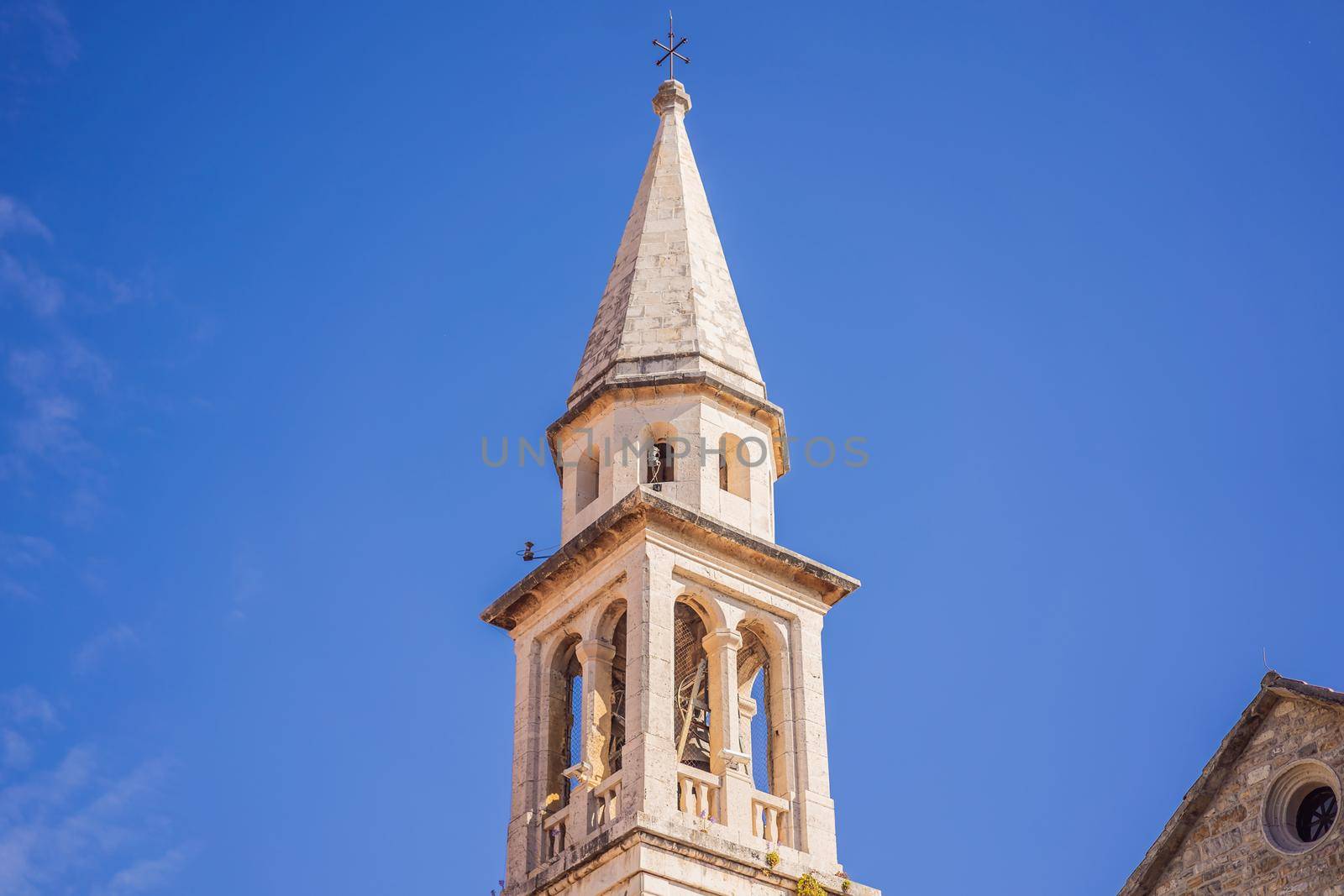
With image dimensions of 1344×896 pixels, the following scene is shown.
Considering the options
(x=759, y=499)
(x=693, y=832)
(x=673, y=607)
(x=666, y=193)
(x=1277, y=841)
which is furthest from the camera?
(x=666, y=193)

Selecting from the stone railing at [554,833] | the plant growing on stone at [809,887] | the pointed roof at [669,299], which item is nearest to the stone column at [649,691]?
the stone railing at [554,833]

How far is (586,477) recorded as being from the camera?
2961cm

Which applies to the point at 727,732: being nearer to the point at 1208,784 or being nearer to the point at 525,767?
the point at 525,767

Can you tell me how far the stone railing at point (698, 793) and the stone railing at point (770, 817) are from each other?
1.68 feet

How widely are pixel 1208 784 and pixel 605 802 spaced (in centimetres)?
801

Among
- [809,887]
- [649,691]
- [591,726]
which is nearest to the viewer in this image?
[809,887]

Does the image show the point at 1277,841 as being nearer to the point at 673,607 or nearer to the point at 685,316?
the point at 673,607

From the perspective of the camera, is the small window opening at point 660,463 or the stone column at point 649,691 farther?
the small window opening at point 660,463

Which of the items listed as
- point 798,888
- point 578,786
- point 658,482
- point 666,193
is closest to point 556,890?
point 578,786

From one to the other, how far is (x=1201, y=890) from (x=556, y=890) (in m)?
8.20

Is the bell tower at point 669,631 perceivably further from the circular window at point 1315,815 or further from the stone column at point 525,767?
the circular window at point 1315,815

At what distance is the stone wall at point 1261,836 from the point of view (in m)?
20.5

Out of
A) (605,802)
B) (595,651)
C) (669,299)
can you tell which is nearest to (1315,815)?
(605,802)

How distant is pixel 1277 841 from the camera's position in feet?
69.5
